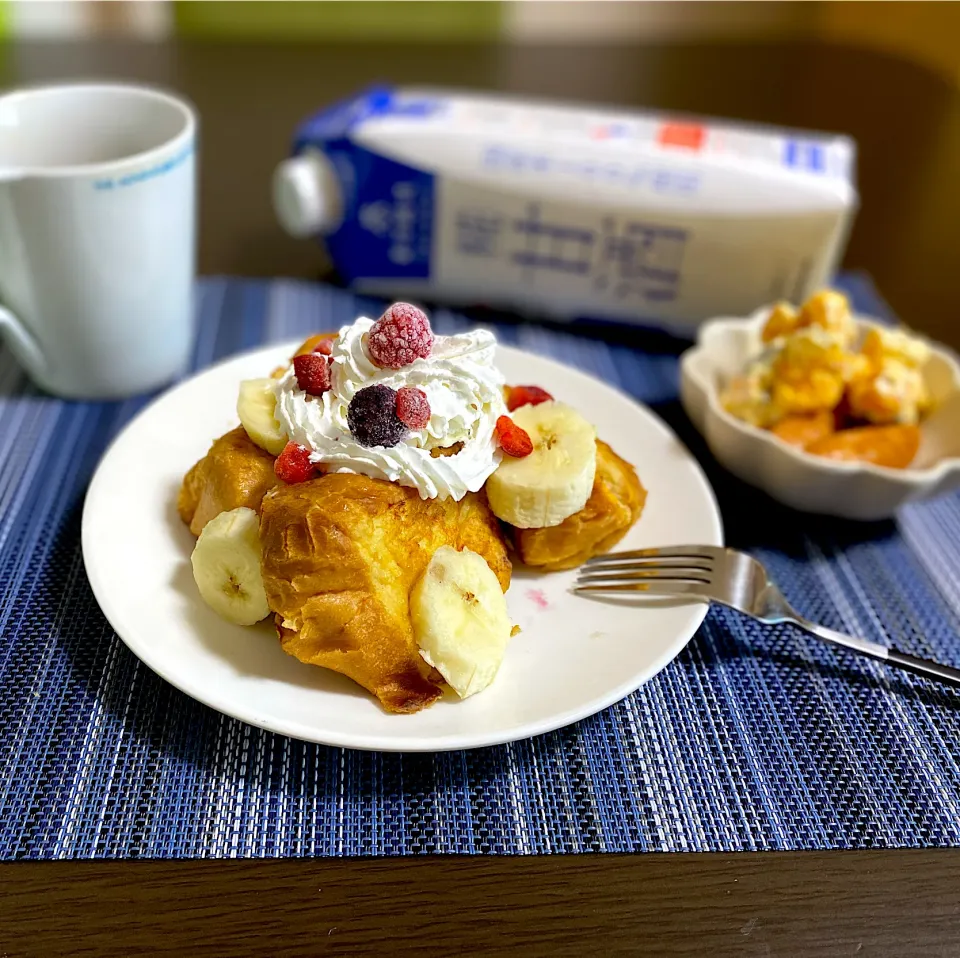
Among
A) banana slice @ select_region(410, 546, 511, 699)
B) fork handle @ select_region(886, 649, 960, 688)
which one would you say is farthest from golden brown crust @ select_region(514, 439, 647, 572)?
fork handle @ select_region(886, 649, 960, 688)

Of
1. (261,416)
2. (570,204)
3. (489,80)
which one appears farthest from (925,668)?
(489,80)

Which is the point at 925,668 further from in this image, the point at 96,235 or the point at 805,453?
the point at 96,235

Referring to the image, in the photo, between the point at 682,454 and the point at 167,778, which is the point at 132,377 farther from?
the point at 682,454

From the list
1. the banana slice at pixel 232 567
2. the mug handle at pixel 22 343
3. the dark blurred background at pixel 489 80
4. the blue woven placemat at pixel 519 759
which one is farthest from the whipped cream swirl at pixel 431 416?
the dark blurred background at pixel 489 80

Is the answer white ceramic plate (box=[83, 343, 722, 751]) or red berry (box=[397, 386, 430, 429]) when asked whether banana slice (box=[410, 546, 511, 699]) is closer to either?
white ceramic plate (box=[83, 343, 722, 751])

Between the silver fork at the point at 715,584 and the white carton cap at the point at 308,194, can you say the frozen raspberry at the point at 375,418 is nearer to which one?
the silver fork at the point at 715,584

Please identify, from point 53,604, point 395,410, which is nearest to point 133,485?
point 53,604
